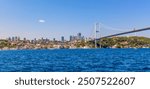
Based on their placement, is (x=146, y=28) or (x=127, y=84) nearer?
(x=127, y=84)

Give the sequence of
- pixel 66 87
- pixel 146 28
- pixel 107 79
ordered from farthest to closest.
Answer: pixel 146 28 → pixel 107 79 → pixel 66 87

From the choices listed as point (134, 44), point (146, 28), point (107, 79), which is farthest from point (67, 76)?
point (134, 44)

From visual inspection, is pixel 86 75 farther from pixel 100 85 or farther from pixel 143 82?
pixel 143 82

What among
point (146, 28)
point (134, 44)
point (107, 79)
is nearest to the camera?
point (107, 79)

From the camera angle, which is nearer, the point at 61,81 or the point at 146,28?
the point at 61,81

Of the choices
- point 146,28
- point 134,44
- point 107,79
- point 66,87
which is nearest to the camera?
point 66,87

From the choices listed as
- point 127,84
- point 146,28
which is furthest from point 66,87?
point 146,28

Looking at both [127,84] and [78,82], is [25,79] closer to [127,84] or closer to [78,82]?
[78,82]

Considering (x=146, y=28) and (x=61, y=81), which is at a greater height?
(x=146, y=28)

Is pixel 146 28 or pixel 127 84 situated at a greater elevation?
pixel 146 28
